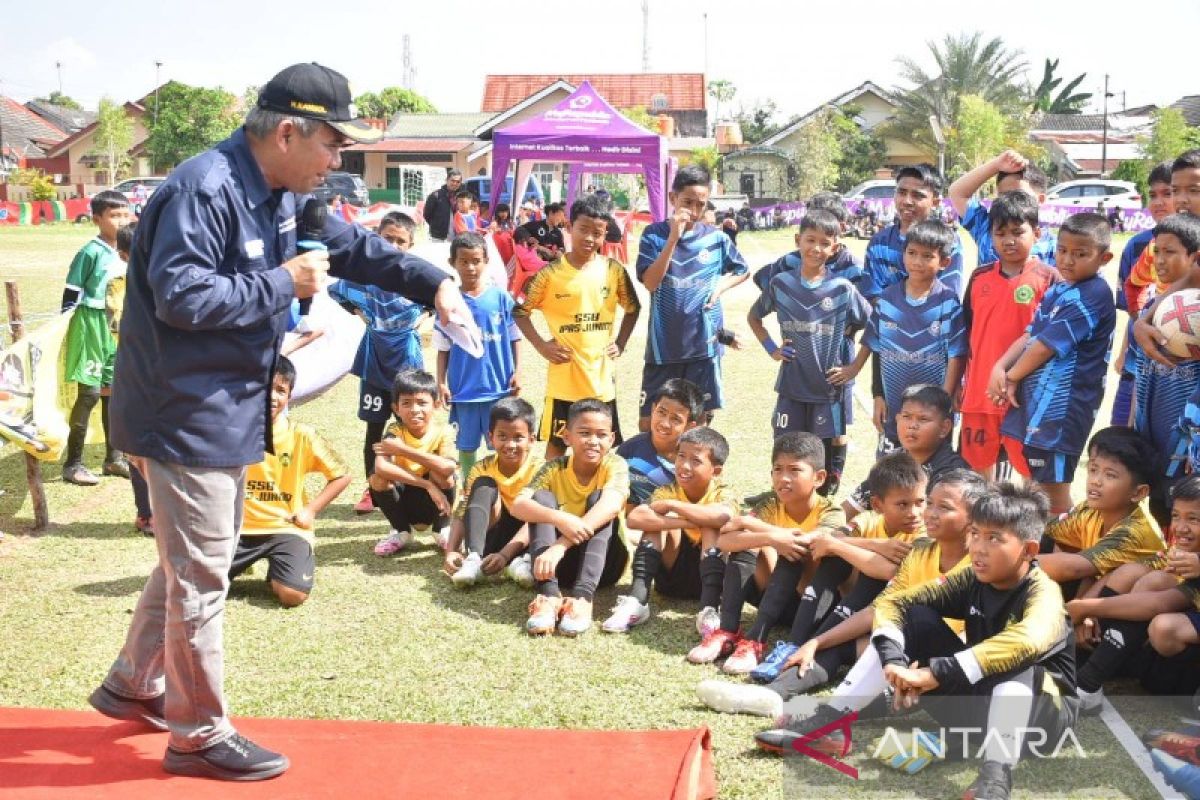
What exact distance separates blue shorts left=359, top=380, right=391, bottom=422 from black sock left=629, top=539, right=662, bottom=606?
2.24 metres

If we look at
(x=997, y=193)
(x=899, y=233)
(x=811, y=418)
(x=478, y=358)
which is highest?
(x=997, y=193)

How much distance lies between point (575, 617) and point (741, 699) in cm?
108

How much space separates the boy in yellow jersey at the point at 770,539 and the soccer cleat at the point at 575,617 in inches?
20.5

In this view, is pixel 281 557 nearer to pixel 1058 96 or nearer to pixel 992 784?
pixel 992 784

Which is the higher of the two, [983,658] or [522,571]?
[983,658]

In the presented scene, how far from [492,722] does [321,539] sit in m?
2.73

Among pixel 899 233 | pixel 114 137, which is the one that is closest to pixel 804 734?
pixel 899 233

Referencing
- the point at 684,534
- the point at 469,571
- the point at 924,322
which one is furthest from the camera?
the point at 924,322

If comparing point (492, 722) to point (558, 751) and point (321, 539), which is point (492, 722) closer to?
point (558, 751)

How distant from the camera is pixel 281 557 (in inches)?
216

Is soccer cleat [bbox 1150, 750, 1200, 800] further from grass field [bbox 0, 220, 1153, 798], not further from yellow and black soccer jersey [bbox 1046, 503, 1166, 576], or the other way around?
yellow and black soccer jersey [bbox 1046, 503, 1166, 576]

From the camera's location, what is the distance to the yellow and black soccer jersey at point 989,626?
3693 mm

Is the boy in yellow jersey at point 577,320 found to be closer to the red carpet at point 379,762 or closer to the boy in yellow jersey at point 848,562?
the boy in yellow jersey at point 848,562

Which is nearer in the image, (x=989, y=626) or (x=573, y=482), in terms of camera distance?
(x=989, y=626)
